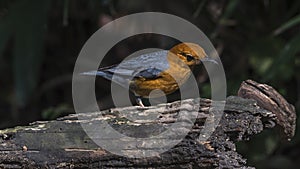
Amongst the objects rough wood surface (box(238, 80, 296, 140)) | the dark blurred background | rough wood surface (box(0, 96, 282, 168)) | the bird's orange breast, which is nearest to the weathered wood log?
rough wood surface (box(0, 96, 282, 168))

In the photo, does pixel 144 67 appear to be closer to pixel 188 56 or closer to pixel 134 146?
pixel 188 56

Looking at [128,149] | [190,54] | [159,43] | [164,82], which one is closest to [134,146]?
[128,149]

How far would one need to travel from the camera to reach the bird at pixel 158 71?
9.92 ft

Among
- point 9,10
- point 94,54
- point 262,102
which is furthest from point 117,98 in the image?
point 262,102

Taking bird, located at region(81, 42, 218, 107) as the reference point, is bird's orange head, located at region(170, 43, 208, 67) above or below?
above

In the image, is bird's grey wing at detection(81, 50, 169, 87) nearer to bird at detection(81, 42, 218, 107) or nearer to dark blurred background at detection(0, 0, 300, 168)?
bird at detection(81, 42, 218, 107)

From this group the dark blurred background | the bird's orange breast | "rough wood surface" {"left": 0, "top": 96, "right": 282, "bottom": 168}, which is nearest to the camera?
"rough wood surface" {"left": 0, "top": 96, "right": 282, "bottom": 168}

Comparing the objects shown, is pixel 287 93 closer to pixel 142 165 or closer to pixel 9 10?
pixel 9 10

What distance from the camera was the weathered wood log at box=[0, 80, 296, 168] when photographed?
2.02 metres

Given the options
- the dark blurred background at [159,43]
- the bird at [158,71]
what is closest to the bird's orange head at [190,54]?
the bird at [158,71]

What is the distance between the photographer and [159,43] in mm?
4441

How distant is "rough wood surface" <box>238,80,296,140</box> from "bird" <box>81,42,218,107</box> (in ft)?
1.51

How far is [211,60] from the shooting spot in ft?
10.1

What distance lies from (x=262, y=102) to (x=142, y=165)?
0.75 m
